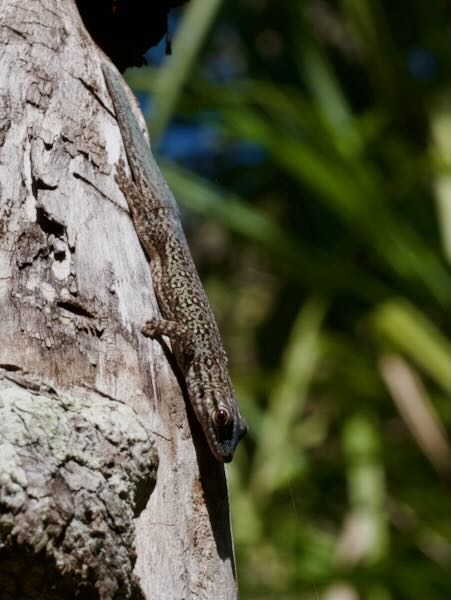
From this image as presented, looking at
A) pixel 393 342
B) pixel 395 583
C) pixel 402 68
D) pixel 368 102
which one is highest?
pixel 402 68

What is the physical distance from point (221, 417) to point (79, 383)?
83cm

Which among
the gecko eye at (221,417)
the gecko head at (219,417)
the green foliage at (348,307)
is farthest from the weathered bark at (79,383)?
the green foliage at (348,307)

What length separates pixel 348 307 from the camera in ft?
22.9

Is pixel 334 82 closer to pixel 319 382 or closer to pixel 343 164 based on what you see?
pixel 343 164

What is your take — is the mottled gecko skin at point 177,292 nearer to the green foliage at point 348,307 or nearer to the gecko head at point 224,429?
the gecko head at point 224,429

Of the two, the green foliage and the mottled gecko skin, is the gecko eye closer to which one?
the mottled gecko skin

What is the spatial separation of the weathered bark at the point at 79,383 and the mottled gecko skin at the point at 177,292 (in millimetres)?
96

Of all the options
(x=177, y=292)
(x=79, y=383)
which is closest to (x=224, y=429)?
(x=177, y=292)

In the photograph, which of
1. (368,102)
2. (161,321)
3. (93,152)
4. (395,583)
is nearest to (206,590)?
(161,321)

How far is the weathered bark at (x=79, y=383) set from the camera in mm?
2539

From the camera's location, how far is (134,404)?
9.73 ft

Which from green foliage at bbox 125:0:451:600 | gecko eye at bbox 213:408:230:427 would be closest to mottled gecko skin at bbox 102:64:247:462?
gecko eye at bbox 213:408:230:427

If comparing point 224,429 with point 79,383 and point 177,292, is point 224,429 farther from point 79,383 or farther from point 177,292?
point 79,383

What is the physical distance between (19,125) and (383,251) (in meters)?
3.36
